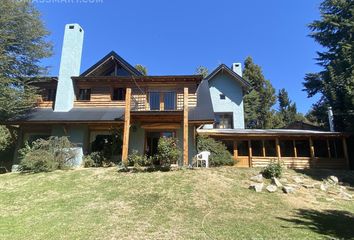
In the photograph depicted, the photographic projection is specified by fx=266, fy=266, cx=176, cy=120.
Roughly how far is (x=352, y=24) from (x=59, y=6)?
23.1 metres

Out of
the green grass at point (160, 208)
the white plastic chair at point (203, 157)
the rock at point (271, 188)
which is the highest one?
the white plastic chair at point (203, 157)

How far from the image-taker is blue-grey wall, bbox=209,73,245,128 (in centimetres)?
2364

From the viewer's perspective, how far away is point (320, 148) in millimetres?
20281

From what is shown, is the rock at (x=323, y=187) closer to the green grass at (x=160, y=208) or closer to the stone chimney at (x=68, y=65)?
the green grass at (x=160, y=208)

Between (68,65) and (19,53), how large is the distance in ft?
11.2

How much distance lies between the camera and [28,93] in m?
18.1

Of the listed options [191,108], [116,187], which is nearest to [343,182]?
[191,108]

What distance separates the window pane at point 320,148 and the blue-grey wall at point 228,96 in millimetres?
5963

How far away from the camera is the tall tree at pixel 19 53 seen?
55.8 ft

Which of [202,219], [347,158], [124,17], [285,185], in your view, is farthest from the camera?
[347,158]

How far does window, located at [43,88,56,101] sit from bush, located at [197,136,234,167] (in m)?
11.3

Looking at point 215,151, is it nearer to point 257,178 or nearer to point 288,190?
point 257,178

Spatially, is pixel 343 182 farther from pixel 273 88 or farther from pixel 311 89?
pixel 273 88

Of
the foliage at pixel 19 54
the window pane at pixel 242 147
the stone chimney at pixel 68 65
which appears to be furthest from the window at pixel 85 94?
the window pane at pixel 242 147
